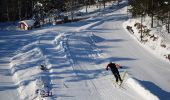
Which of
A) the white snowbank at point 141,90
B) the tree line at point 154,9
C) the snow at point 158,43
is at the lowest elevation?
the white snowbank at point 141,90

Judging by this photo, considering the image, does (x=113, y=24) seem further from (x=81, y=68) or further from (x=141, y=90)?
(x=141, y=90)

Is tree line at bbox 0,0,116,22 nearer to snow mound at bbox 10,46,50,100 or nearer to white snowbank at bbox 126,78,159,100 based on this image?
snow mound at bbox 10,46,50,100

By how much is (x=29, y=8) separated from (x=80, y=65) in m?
65.2

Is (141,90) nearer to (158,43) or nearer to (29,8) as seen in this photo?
(158,43)

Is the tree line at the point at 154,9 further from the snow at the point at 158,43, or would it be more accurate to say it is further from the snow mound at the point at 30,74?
the snow mound at the point at 30,74

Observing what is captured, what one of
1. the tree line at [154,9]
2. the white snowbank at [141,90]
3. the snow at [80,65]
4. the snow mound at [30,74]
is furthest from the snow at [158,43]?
the snow mound at [30,74]

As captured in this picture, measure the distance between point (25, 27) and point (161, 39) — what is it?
38754mm

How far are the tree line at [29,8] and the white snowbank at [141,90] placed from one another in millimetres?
59834

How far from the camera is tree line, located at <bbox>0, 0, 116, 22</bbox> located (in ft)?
283

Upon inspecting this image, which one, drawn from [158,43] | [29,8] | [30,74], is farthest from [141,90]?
[29,8]

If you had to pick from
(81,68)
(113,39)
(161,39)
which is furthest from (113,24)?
(81,68)

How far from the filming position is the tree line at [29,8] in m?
86.2

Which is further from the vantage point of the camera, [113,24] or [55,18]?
[55,18]

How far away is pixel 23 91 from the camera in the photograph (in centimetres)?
2806
